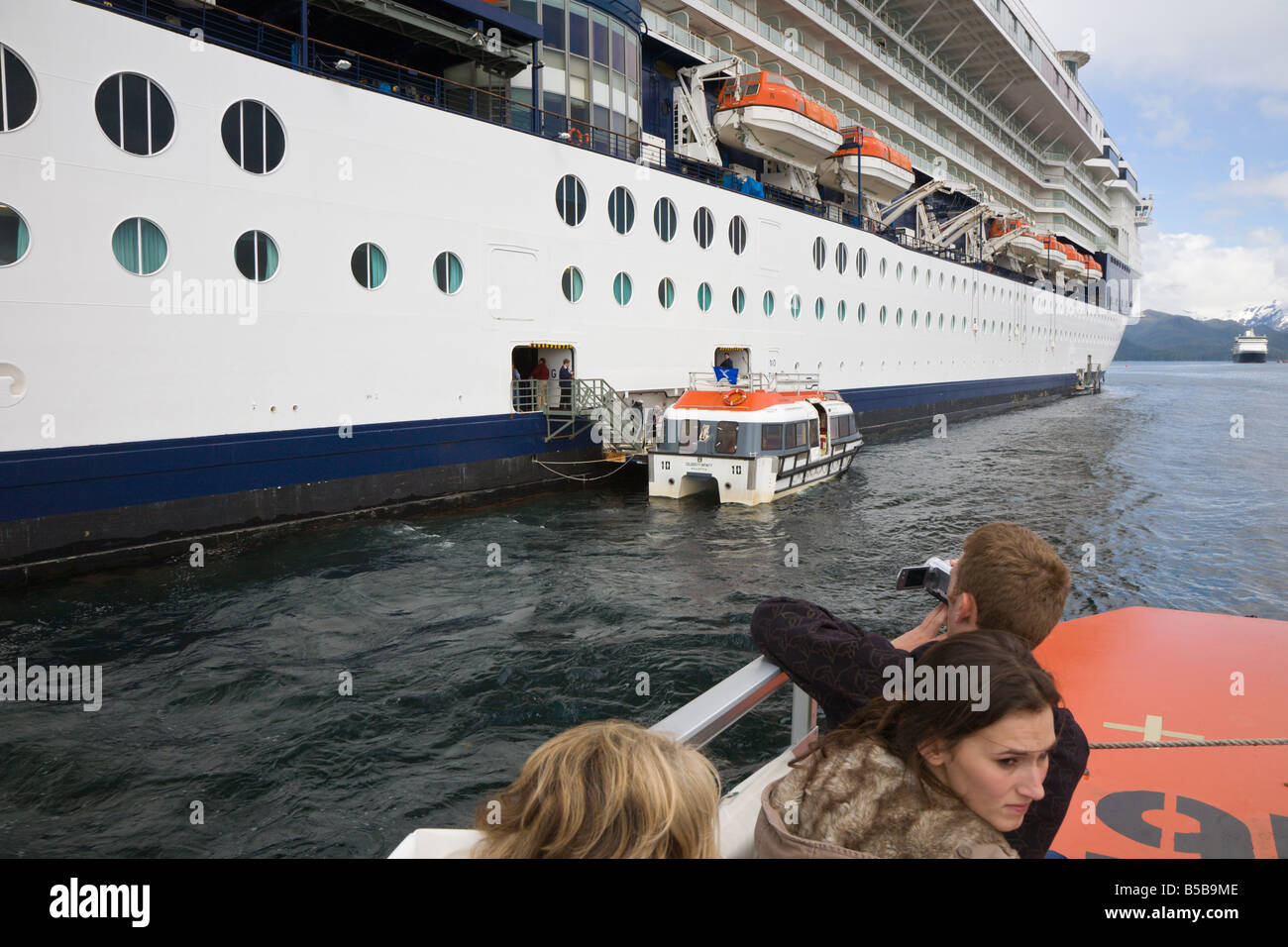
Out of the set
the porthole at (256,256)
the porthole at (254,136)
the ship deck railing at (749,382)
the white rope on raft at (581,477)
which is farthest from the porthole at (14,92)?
the ship deck railing at (749,382)

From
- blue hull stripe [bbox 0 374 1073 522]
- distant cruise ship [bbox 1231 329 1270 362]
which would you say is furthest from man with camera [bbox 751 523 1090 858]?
distant cruise ship [bbox 1231 329 1270 362]

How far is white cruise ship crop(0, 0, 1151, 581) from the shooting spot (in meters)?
10.0

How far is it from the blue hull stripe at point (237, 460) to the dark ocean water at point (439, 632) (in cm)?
98

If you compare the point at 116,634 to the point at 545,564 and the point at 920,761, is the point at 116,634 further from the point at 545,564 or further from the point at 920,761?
the point at 920,761

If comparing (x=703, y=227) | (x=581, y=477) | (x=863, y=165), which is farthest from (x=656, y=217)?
(x=863, y=165)

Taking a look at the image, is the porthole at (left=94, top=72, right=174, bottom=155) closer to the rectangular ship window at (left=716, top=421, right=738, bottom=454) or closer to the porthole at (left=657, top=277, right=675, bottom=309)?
the rectangular ship window at (left=716, top=421, right=738, bottom=454)

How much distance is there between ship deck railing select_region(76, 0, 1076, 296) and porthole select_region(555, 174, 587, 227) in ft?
2.81

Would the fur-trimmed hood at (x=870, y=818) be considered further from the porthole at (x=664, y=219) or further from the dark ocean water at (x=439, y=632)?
the porthole at (x=664, y=219)

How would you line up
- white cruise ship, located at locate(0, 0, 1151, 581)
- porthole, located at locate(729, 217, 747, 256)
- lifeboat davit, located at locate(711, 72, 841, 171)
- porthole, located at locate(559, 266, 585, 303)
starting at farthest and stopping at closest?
lifeboat davit, located at locate(711, 72, 841, 171), porthole, located at locate(729, 217, 747, 256), porthole, located at locate(559, 266, 585, 303), white cruise ship, located at locate(0, 0, 1151, 581)

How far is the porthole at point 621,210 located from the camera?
17.8 metres

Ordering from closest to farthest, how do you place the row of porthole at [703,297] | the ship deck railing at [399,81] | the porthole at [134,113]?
1. the porthole at [134,113]
2. the ship deck railing at [399,81]
3. the row of porthole at [703,297]

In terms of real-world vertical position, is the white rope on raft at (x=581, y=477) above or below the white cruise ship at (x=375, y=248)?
below

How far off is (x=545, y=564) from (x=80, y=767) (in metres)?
6.35
